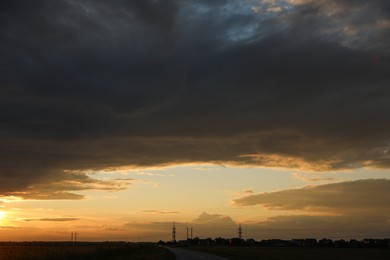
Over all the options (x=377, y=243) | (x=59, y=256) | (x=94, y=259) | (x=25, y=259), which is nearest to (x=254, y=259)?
(x=94, y=259)

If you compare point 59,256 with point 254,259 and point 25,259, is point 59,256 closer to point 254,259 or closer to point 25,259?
point 25,259

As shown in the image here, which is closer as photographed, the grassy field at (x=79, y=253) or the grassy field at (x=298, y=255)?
the grassy field at (x=79, y=253)

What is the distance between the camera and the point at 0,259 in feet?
153

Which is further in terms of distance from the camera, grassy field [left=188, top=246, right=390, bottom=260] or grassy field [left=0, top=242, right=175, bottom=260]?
grassy field [left=188, top=246, right=390, bottom=260]

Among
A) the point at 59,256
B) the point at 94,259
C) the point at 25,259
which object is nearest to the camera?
the point at 25,259

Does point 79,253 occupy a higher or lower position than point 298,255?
higher

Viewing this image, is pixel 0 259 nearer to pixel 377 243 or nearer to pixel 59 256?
pixel 59 256

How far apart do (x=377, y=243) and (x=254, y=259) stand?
482 feet

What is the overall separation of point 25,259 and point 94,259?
9.28 metres

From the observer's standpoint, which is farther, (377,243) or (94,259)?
(377,243)

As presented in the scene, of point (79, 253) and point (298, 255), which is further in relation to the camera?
point (298, 255)

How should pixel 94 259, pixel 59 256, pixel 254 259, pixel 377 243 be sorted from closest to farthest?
pixel 59 256 → pixel 94 259 → pixel 254 259 → pixel 377 243

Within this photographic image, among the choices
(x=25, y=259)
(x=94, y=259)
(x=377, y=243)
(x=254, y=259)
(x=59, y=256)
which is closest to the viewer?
(x=25, y=259)

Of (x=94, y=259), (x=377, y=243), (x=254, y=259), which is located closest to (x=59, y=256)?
(x=94, y=259)
